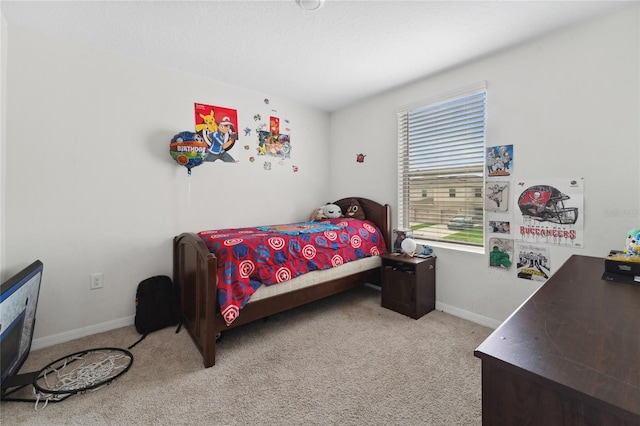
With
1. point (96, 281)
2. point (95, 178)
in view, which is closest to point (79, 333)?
point (96, 281)

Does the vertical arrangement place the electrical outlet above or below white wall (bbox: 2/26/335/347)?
below

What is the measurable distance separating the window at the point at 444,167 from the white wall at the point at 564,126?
129 millimetres

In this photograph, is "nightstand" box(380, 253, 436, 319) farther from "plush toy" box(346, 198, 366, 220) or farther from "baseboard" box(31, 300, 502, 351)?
"plush toy" box(346, 198, 366, 220)

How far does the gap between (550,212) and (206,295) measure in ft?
8.16

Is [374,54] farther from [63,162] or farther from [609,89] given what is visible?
[63,162]

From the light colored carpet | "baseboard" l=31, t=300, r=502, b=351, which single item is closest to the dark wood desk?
the light colored carpet

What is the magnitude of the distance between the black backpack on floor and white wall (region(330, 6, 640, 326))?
8.03 feet

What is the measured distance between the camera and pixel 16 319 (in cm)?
154

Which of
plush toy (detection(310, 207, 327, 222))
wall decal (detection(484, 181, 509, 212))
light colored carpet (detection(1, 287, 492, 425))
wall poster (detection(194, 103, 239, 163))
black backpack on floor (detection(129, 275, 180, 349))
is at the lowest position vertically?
light colored carpet (detection(1, 287, 492, 425))

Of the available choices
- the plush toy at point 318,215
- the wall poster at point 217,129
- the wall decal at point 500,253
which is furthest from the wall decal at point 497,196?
the wall poster at point 217,129

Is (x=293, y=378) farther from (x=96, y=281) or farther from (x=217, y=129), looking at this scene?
(x=217, y=129)

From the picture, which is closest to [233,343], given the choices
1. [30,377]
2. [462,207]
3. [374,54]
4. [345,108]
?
[30,377]

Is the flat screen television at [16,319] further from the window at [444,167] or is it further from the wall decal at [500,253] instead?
the wall decal at [500,253]

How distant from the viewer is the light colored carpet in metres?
1.42
